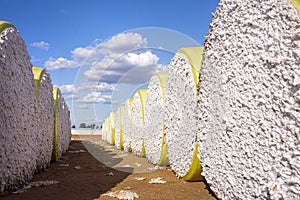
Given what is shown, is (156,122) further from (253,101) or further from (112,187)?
(253,101)

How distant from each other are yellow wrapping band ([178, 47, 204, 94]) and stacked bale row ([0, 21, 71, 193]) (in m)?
2.46

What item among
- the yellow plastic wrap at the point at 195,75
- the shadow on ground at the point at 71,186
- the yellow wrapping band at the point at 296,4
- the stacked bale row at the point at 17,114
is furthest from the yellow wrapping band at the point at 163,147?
the yellow wrapping band at the point at 296,4

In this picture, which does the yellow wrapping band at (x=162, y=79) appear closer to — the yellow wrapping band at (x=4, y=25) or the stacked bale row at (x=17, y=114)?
the stacked bale row at (x=17, y=114)

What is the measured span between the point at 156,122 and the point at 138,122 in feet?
7.55

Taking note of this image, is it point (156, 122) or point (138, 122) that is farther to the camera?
point (138, 122)

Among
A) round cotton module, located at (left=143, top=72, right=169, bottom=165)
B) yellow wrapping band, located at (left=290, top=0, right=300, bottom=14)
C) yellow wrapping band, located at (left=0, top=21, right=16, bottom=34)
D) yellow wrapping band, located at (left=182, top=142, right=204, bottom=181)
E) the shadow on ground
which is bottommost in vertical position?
the shadow on ground

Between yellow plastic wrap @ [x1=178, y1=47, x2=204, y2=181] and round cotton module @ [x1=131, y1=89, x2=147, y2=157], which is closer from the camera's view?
yellow plastic wrap @ [x1=178, y1=47, x2=204, y2=181]

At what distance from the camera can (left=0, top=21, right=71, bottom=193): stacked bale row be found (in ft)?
13.4

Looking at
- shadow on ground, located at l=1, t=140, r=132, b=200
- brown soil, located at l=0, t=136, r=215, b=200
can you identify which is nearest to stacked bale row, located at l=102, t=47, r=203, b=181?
brown soil, located at l=0, t=136, r=215, b=200

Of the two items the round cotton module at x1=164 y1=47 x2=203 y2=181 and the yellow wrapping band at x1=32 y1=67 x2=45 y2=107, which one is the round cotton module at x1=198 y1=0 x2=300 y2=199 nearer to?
the round cotton module at x1=164 y1=47 x2=203 y2=181

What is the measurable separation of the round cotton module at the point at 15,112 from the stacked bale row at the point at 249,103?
7.90 ft

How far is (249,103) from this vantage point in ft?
9.05

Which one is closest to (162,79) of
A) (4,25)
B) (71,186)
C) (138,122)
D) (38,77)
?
(38,77)

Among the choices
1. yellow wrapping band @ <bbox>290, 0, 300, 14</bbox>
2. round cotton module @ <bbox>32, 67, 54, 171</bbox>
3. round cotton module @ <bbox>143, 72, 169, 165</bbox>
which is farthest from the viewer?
round cotton module @ <bbox>143, 72, 169, 165</bbox>
